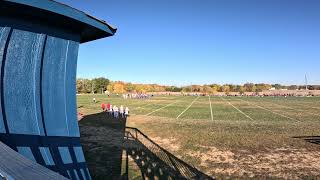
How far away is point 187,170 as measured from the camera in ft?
41.7

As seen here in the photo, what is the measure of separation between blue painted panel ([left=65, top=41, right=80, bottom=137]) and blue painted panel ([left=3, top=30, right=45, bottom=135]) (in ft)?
2.57

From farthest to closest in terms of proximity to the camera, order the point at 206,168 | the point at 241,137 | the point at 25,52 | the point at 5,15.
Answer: the point at 241,137 → the point at 206,168 → the point at 25,52 → the point at 5,15

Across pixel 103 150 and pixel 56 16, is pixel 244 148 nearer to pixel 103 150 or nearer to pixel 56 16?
pixel 103 150

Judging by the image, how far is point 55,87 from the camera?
23.1 ft

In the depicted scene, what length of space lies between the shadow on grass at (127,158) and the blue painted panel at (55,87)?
4.90 metres

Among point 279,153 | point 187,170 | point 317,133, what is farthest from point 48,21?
point 317,133

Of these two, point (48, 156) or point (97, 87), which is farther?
point (97, 87)

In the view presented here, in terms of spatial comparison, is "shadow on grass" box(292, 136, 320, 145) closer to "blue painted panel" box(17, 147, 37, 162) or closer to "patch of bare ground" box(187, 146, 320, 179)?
"patch of bare ground" box(187, 146, 320, 179)

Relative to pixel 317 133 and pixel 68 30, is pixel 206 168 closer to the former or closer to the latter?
pixel 68 30

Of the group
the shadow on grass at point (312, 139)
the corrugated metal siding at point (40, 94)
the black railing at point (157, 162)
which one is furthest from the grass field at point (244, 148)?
the corrugated metal siding at point (40, 94)

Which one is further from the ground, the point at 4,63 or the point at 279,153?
the point at 4,63

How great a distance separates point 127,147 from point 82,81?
522 ft

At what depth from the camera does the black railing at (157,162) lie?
11828 millimetres

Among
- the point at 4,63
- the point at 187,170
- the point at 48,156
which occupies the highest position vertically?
the point at 4,63
